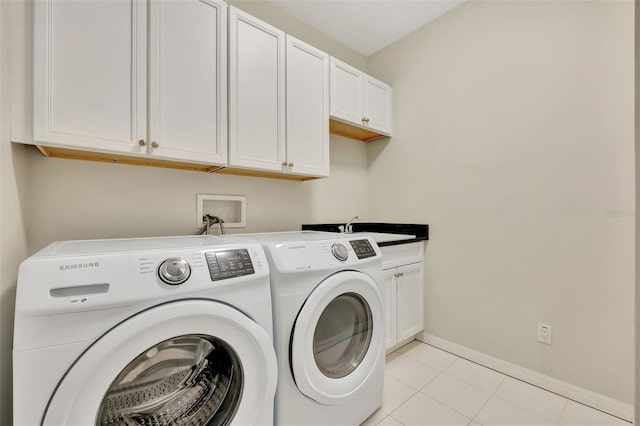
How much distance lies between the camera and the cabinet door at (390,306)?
1.90 m

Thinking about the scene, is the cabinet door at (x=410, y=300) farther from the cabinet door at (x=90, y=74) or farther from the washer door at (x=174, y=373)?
the cabinet door at (x=90, y=74)

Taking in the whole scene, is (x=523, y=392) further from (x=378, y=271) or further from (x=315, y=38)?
(x=315, y=38)

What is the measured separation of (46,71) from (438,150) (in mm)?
2269

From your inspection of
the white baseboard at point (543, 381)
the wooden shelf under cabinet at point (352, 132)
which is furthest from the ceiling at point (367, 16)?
the white baseboard at point (543, 381)

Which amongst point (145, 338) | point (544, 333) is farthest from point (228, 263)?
point (544, 333)

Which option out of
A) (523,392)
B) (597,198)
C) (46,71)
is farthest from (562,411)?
(46,71)

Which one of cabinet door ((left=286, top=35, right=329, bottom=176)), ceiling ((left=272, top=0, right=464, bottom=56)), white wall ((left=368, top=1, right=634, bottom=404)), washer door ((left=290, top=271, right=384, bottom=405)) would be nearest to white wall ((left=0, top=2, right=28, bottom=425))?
washer door ((left=290, top=271, right=384, bottom=405))

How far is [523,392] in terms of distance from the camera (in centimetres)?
163

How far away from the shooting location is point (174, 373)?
0.96 m

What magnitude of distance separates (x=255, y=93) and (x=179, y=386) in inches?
57.6

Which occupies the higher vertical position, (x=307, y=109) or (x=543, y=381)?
(x=307, y=109)

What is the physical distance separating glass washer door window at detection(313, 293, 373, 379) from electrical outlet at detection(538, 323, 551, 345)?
1132 mm

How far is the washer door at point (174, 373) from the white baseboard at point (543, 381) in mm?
1604

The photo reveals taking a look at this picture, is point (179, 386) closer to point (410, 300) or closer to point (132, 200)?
point (132, 200)
